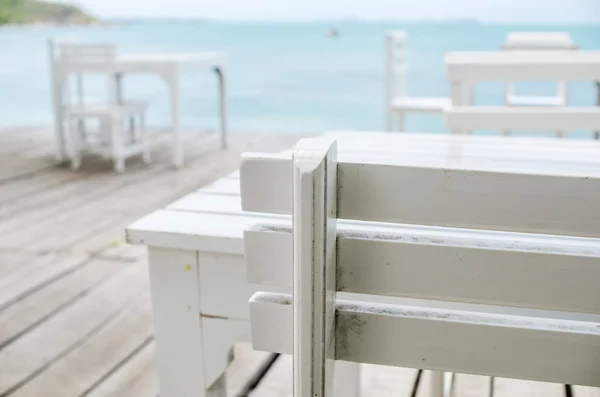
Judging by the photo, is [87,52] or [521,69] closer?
[521,69]

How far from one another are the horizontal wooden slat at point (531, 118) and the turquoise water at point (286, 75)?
15.2ft

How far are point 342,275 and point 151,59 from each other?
3.70 metres

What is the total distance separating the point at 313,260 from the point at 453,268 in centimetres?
12

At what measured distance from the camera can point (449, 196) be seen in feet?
1.87

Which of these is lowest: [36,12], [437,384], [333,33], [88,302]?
[88,302]

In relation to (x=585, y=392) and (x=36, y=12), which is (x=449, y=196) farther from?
(x=36, y=12)

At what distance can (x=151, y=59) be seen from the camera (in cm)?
410

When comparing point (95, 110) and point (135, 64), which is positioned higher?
point (135, 64)

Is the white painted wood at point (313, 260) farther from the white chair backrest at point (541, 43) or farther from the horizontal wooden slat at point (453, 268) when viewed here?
the white chair backrest at point (541, 43)

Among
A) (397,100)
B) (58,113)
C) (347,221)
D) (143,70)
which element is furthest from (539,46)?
(347,221)

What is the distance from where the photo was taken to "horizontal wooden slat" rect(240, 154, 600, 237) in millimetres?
554

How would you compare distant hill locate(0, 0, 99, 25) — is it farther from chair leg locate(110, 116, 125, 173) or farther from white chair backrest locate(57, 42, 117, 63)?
chair leg locate(110, 116, 125, 173)

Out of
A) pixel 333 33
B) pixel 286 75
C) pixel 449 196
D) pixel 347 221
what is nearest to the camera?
pixel 449 196

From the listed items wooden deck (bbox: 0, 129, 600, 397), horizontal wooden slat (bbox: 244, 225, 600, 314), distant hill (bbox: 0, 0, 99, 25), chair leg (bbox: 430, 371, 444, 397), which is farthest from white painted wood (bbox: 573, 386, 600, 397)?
distant hill (bbox: 0, 0, 99, 25)
